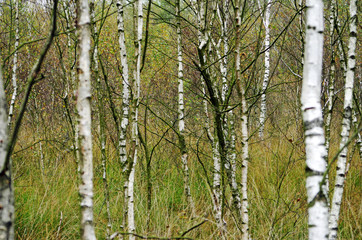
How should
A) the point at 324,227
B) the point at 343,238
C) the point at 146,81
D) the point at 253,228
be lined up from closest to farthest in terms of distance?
1. the point at 324,227
2. the point at 343,238
3. the point at 253,228
4. the point at 146,81

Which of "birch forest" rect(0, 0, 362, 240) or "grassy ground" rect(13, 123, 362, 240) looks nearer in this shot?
"birch forest" rect(0, 0, 362, 240)

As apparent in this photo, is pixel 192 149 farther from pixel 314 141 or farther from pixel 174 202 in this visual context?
pixel 314 141

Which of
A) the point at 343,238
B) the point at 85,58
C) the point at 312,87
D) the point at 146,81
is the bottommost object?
the point at 343,238

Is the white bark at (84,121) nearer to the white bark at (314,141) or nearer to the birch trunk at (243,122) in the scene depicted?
the white bark at (314,141)

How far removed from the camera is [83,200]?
113cm

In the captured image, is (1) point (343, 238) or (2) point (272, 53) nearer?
(1) point (343, 238)

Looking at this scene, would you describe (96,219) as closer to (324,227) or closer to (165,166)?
(165,166)

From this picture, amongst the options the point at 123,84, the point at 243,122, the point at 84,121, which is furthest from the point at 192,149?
the point at 84,121

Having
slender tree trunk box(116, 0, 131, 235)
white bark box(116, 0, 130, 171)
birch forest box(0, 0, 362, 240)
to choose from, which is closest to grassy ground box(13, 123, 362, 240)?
birch forest box(0, 0, 362, 240)

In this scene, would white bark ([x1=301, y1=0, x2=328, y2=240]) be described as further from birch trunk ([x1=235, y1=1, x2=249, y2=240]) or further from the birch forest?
birch trunk ([x1=235, y1=1, x2=249, y2=240])

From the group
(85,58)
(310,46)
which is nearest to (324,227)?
(310,46)

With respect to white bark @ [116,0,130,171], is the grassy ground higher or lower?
lower

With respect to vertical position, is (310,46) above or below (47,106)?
below

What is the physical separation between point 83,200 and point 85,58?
0.49 meters
